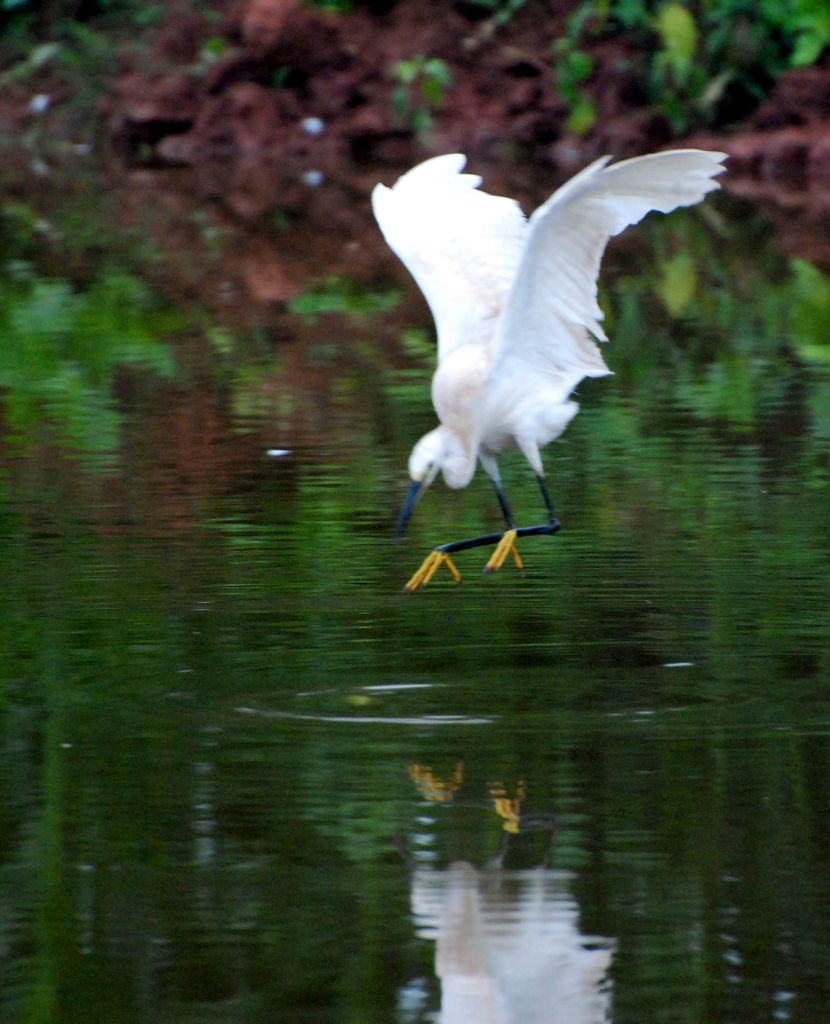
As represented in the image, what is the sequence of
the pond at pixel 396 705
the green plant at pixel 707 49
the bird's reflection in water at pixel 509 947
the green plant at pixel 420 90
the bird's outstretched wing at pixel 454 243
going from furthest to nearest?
the green plant at pixel 420 90 < the green plant at pixel 707 49 < the bird's outstretched wing at pixel 454 243 < the pond at pixel 396 705 < the bird's reflection in water at pixel 509 947

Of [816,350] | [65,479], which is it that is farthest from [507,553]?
[816,350]

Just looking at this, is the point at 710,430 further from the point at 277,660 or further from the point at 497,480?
the point at 277,660

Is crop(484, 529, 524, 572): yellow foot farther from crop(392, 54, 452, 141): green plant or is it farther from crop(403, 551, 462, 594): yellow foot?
crop(392, 54, 452, 141): green plant

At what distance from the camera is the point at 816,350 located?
11.9m

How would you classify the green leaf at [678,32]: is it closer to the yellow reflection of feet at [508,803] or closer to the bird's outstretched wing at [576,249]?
the bird's outstretched wing at [576,249]

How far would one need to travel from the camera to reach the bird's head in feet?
22.8

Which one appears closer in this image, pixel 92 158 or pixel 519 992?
pixel 519 992

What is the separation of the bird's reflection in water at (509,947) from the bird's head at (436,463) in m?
2.43

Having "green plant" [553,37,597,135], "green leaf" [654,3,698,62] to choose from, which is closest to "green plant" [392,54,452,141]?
"green plant" [553,37,597,135]

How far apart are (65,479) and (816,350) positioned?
15.5 feet

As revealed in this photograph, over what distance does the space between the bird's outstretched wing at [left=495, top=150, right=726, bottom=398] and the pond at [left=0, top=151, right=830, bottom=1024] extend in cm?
73

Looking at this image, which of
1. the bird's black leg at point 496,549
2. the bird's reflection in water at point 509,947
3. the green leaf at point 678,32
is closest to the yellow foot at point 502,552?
the bird's black leg at point 496,549

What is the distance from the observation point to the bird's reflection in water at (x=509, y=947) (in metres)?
3.96

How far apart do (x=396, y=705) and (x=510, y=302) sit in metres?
1.51
